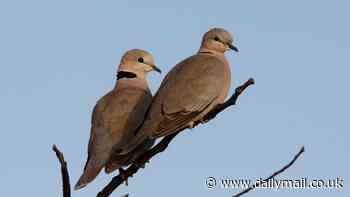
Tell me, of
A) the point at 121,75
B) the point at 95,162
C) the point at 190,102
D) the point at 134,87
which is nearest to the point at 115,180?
the point at 95,162

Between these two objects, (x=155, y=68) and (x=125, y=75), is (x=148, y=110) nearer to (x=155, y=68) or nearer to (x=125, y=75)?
(x=125, y=75)

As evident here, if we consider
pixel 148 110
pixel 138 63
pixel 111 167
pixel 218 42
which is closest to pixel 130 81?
pixel 138 63

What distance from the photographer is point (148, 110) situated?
550cm

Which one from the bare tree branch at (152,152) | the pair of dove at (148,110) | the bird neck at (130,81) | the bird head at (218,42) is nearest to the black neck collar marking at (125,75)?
the bird neck at (130,81)

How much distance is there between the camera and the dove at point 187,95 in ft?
16.8

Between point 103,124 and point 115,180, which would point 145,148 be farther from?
point 115,180

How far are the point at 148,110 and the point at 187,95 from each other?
36 centimetres

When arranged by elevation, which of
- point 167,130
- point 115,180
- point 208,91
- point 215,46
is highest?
point 215,46

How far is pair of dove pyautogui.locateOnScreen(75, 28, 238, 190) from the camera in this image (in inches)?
199

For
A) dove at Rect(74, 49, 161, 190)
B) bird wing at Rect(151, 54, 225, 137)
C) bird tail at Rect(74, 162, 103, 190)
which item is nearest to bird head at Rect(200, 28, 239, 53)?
bird wing at Rect(151, 54, 225, 137)

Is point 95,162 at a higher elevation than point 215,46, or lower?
lower

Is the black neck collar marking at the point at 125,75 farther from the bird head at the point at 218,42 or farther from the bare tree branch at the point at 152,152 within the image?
the bare tree branch at the point at 152,152

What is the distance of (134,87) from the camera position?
627 centimetres

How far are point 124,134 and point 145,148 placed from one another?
233 millimetres
